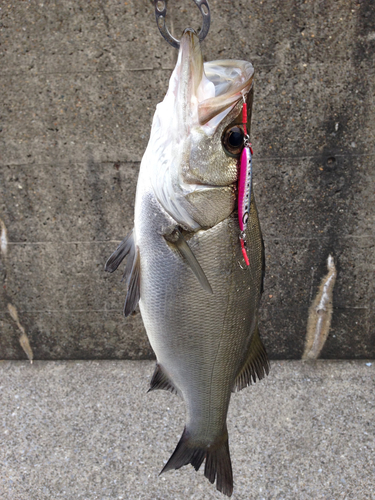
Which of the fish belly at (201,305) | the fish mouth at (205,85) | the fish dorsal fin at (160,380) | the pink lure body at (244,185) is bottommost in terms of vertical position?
the fish dorsal fin at (160,380)

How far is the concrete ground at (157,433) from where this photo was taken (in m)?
2.40

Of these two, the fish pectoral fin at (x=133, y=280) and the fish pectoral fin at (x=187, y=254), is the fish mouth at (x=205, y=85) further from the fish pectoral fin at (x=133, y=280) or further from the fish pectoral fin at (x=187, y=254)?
the fish pectoral fin at (x=133, y=280)

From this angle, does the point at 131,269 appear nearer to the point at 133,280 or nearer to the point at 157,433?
the point at 133,280

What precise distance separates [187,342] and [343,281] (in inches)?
65.7

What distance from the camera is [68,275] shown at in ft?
8.97

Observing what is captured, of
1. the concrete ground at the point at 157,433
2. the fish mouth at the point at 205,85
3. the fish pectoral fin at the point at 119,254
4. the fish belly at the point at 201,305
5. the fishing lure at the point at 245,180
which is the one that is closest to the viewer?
the fish mouth at the point at 205,85

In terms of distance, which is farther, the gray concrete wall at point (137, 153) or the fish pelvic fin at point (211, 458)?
the gray concrete wall at point (137, 153)

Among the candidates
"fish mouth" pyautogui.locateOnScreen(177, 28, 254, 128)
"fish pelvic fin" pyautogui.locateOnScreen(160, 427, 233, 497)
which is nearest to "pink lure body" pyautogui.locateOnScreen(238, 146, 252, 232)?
"fish mouth" pyautogui.locateOnScreen(177, 28, 254, 128)

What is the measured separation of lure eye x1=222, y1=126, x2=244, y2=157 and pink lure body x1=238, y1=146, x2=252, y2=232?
3 centimetres

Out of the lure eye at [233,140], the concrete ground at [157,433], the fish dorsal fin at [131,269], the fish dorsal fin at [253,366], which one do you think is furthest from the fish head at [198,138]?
the concrete ground at [157,433]

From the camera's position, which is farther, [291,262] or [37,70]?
[291,262]

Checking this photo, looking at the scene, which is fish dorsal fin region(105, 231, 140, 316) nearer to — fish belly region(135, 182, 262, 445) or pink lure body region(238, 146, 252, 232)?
fish belly region(135, 182, 262, 445)

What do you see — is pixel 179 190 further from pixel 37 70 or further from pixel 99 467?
pixel 99 467

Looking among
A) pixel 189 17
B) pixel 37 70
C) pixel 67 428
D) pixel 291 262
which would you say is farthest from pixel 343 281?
pixel 37 70
